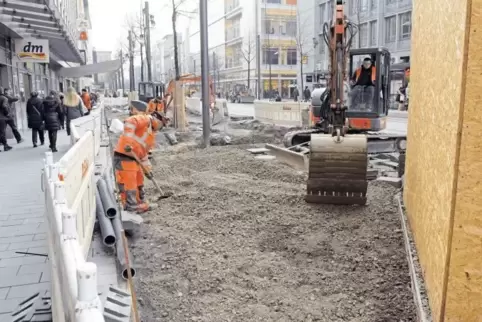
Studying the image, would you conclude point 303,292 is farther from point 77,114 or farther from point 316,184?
point 77,114

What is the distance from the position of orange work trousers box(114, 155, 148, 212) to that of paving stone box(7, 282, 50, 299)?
2869 millimetres

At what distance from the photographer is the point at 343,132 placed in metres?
8.88

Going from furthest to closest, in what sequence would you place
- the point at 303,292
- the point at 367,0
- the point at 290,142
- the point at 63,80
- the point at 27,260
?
the point at 367,0 < the point at 63,80 < the point at 290,142 < the point at 27,260 < the point at 303,292

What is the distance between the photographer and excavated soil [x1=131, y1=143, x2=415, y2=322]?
4520mm

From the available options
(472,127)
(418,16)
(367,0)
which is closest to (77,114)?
(418,16)

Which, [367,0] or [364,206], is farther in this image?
[367,0]

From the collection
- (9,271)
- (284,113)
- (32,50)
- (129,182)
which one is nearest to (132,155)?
(129,182)

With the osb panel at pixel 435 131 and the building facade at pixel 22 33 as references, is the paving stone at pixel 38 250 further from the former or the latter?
the building facade at pixel 22 33

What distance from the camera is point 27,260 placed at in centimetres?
533

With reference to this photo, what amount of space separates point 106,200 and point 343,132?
15.3 ft

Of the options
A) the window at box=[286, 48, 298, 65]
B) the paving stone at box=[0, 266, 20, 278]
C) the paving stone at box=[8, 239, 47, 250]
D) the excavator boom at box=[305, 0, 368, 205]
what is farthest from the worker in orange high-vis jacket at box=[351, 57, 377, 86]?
the window at box=[286, 48, 298, 65]

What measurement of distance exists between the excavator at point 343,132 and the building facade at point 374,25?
22.6 meters

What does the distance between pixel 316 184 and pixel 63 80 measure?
38.3 meters

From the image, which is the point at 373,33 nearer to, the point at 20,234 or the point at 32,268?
the point at 20,234
